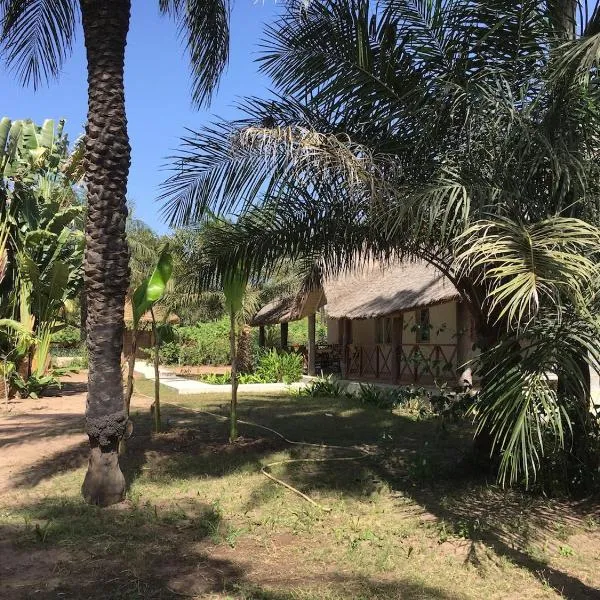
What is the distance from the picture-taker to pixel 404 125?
20.7 ft

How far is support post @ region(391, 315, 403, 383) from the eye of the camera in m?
16.2

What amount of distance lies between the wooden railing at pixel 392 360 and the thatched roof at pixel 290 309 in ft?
5.82

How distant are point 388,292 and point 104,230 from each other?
11274 mm

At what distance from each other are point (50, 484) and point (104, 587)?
3.04 m

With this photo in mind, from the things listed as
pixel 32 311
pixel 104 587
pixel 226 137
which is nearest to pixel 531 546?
pixel 104 587

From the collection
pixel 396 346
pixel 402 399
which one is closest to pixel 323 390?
pixel 396 346

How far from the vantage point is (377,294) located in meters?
16.9

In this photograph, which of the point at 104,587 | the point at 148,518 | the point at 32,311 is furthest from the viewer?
the point at 32,311

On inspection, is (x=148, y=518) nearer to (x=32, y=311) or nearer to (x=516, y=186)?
(x=516, y=186)

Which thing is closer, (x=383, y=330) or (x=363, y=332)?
(x=383, y=330)

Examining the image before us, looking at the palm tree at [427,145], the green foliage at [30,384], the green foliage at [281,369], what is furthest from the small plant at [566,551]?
the green foliage at [281,369]

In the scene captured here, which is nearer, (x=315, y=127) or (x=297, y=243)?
(x=315, y=127)

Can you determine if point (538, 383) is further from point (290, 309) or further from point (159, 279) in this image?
point (290, 309)

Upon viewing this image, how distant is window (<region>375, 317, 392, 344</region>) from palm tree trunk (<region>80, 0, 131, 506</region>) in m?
14.4
